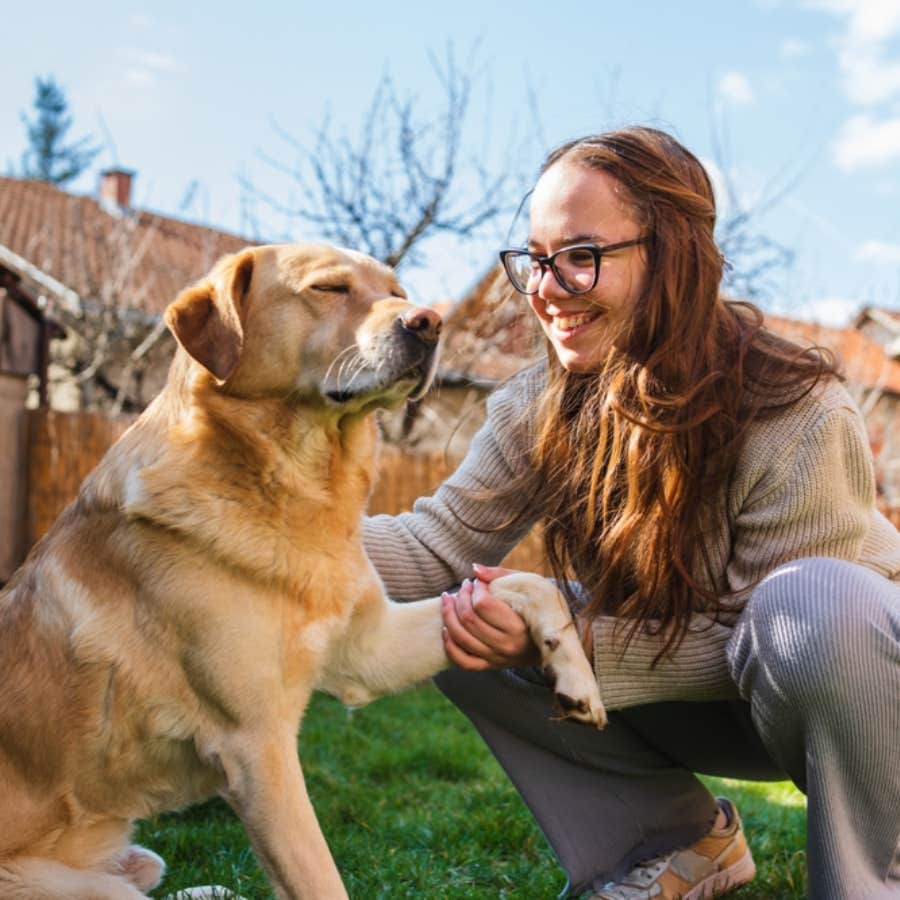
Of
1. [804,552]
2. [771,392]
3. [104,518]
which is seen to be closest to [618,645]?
[804,552]

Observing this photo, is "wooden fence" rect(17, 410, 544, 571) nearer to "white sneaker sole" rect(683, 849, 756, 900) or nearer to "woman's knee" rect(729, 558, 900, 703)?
"white sneaker sole" rect(683, 849, 756, 900)

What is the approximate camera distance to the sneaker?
2.61m

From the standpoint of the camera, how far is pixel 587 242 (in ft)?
8.09

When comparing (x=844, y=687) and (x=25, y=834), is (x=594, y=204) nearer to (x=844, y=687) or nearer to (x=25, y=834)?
(x=844, y=687)

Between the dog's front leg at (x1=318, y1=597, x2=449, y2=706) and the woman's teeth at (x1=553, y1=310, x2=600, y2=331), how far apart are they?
76cm

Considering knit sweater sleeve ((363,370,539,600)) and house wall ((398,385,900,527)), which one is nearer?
knit sweater sleeve ((363,370,539,600))

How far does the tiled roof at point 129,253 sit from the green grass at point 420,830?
240 inches

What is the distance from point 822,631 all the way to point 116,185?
15.4 m

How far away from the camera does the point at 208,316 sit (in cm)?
237

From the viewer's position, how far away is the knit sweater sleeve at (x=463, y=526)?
2.85 metres

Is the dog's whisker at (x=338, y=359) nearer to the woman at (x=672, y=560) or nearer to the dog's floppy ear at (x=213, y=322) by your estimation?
the dog's floppy ear at (x=213, y=322)

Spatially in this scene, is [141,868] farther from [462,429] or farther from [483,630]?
[462,429]

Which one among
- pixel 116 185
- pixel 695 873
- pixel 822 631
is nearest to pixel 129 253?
pixel 116 185

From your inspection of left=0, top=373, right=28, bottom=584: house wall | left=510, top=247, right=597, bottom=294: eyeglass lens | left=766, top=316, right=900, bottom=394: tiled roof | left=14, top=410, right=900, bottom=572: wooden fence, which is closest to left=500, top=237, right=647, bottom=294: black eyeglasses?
left=510, top=247, right=597, bottom=294: eyeglass lens
